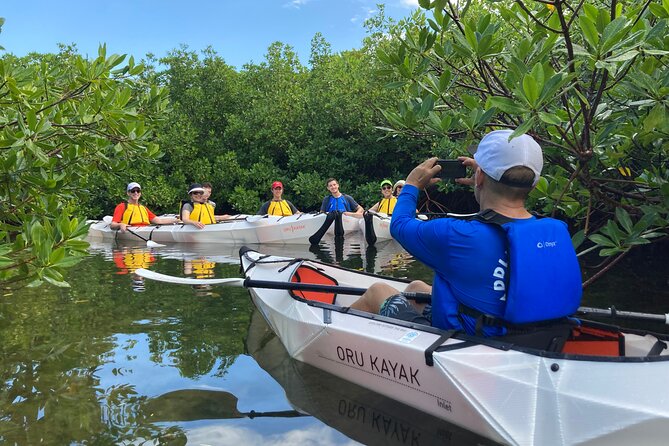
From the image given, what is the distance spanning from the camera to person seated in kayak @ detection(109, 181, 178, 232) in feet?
46.5

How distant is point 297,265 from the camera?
552cm

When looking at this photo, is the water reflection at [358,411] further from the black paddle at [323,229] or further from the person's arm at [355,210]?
the person's arm at [355,210]

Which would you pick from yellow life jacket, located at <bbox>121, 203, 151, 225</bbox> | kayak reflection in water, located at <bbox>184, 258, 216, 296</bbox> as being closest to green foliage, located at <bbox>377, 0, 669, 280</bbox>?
kayak reflection in water, located at <bbox>184, 258, 216, 296</bbox>

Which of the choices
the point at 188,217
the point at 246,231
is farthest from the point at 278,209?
the point at 188,217

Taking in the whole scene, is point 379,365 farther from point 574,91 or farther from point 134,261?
point 134,261

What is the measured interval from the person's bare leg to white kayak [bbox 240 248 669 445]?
13.1 inches

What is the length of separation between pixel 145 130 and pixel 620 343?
3530 millimetres

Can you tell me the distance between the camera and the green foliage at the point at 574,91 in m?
2.53

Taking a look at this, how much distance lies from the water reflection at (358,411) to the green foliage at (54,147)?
1.80m

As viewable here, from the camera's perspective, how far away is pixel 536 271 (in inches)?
115

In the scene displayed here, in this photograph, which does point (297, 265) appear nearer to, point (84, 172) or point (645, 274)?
point (84, 172)

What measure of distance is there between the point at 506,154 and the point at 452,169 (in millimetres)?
534

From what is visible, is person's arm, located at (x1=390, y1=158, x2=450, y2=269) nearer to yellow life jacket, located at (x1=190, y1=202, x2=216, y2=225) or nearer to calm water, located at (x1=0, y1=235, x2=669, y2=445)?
calm water, located at (x1=0, y1=235, x2=669, y2=445)

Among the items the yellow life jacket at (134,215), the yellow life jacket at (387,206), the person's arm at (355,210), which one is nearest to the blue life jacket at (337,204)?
the person's arm at (355,210)
